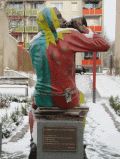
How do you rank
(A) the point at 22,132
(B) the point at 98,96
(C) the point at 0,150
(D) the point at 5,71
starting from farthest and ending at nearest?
(D) the point at 5,71 < (B) the point at 98,96 < (A) the point at 22,132 < (C) the point at 0,150

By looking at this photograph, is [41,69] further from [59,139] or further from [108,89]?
[108,89]

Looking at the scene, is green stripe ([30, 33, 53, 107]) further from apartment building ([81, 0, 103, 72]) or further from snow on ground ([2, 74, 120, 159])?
apartment building ([81, 0, 103, 72])

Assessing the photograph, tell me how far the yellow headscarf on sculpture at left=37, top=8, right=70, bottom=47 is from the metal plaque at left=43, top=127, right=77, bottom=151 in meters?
1.01

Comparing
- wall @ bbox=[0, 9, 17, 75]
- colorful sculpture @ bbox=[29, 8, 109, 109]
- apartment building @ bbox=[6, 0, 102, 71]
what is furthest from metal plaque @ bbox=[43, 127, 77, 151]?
apartment building @ bbox=[6, 0, 102, 71]

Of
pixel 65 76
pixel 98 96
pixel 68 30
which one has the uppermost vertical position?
pixel 68 30

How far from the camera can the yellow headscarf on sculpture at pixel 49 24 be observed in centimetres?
584

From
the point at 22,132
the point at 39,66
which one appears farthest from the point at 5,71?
the point at 39,66

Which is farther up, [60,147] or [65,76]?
[65,76]

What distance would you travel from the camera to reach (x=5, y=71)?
25672 mm

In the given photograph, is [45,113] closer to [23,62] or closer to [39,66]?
[39,66]

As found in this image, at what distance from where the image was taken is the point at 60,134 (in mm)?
5992

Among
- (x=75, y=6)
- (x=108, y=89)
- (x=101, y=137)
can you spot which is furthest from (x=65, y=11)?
(x=101, y=137)

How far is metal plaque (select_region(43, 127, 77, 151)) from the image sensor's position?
5979 millimetres

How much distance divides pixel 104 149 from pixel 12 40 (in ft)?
79.0
